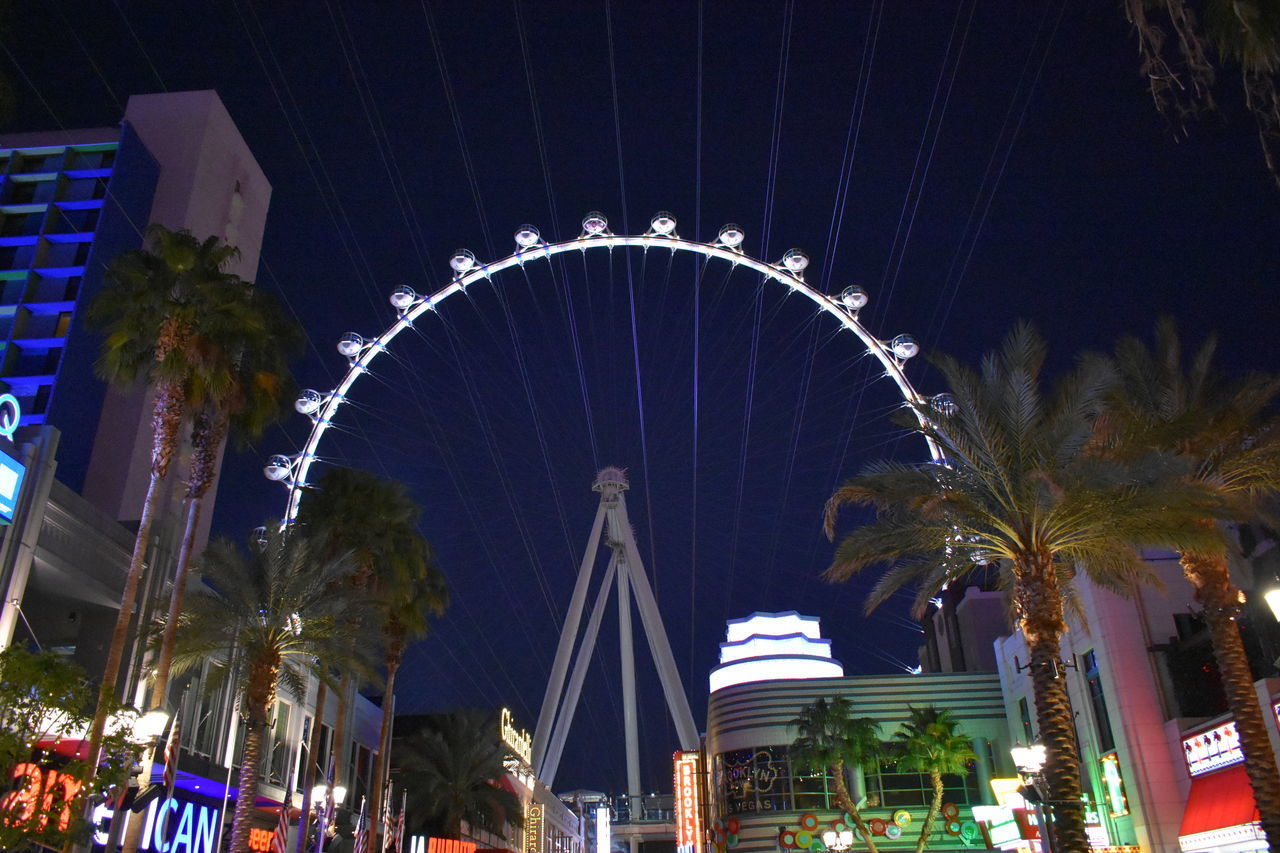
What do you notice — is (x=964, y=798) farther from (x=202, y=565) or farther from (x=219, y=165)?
(x=219, y=165)

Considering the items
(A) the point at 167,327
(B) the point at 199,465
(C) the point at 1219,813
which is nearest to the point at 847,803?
(C) the point at 1219,813

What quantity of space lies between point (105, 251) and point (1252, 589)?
56.3m

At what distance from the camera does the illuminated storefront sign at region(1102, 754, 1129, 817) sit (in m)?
37.7

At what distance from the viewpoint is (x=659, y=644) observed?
6134 centimetres

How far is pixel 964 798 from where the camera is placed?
5978 centimetres

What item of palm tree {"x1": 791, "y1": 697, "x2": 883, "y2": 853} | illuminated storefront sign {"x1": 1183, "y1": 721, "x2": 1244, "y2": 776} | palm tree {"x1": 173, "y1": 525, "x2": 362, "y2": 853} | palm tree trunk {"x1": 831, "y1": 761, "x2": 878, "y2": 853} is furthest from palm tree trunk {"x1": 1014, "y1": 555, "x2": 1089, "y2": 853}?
palm tree {"x1": 791, "y1": 697, "x2": 883, "y2": 853}

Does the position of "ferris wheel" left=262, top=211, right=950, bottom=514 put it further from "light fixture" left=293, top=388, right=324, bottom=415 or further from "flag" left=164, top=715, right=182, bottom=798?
"flag" left=164, top=715, right=182, bottom=798

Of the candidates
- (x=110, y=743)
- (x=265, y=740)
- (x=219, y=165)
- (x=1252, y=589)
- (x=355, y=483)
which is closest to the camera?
(x=110, y=743)

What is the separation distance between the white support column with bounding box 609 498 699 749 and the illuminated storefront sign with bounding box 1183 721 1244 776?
31034 mm

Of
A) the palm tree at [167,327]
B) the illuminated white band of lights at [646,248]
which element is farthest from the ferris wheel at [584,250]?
the palm tree at [167,327]

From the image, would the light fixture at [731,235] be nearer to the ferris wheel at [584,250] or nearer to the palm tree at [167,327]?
the ferris wheel at [584,250]

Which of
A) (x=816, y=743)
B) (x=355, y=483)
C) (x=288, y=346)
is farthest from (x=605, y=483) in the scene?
(x=288, y=346)

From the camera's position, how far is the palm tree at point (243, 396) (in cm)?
2681

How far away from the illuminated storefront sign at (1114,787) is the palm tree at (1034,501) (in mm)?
19483
